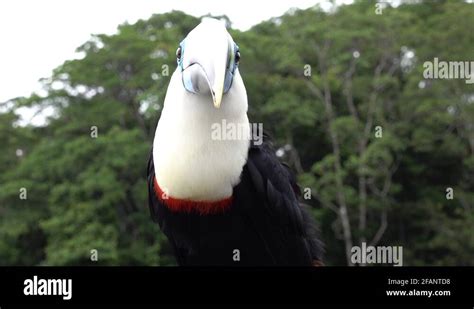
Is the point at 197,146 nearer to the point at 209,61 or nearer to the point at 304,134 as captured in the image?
the point at 209,61

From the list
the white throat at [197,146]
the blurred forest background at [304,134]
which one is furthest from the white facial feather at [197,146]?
the blurred forest background at [304,134]

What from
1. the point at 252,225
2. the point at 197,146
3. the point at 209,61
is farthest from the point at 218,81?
the point at 252,225

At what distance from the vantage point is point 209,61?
9.31 ft

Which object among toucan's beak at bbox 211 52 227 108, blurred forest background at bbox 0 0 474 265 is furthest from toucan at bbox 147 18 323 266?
blurred forest background at bbox 0 0 474 265

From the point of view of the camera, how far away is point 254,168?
3379 millimetres

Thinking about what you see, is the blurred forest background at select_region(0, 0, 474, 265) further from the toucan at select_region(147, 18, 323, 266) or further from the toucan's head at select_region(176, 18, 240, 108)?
the toucan's head at select_region(176, 18, 240, 108)

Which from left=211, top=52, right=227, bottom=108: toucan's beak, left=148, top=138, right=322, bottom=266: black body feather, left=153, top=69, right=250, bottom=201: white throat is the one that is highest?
left=211, top=52, right=227, bottom=108: toucan's beak

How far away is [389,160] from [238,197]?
1126 cm

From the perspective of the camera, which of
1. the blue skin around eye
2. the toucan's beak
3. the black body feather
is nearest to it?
Result: the toucan's beak

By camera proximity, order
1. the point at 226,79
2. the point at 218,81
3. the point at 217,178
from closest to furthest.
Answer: the point at 218,81 < the point at 226,79 < the point at 217,178

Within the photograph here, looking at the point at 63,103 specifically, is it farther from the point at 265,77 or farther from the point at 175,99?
the point at 175,99

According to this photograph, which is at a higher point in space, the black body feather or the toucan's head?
the toucan's head

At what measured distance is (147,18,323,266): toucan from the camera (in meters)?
2.95

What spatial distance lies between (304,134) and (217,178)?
1255cm
